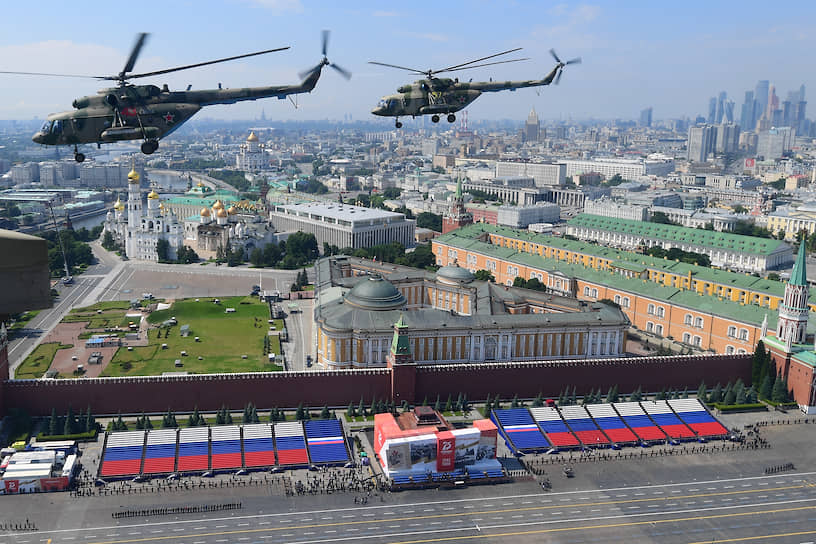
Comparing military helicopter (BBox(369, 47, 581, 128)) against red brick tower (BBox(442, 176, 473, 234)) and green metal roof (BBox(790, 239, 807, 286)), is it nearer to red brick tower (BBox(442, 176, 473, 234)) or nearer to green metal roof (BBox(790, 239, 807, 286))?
green metal roof (BBox(790, 239, 807, 286))

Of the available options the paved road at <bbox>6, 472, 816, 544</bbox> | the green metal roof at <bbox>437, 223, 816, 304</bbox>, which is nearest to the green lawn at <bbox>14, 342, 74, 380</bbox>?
the paved road at <bbox>6, 472, 816, 544</bbox>

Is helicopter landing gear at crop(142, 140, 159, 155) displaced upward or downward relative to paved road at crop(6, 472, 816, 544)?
upward

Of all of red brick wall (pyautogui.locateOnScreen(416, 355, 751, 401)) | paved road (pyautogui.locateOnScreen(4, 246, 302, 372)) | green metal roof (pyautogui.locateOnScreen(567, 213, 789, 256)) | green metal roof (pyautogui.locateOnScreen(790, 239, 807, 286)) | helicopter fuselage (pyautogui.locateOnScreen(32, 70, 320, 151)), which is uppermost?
helicopter fuselage (pyautogui.locateOnScreen(32, 70, 320, 151))

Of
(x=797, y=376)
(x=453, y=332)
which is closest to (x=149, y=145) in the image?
(x=453, y=332)

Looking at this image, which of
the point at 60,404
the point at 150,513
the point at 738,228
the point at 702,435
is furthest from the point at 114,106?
the point at 738,228

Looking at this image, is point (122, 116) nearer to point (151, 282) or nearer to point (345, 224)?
point (151, 282)

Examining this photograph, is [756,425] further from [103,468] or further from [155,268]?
[155,268]

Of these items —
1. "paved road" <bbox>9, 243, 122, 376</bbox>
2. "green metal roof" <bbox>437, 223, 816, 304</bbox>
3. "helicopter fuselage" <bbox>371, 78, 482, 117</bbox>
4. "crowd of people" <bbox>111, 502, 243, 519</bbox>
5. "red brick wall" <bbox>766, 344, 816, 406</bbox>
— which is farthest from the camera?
"green metal roof" <bbox>437, 223, 816, 304</bbox>

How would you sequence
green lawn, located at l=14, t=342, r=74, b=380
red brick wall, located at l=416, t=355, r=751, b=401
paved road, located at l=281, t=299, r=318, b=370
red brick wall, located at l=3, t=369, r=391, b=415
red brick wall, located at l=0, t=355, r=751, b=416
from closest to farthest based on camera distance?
red brick wall, located at l=3, t=369, r=391, b=415 → red brick wall, located at l=0, t=355, r=751, b=416 → red brick wall, located at l=416, t=355, r=751, b=401 → green lawn, located at l=14, t=342, r=74, b=380 → paved road, located at l=281, t=299, r=318, b=370
